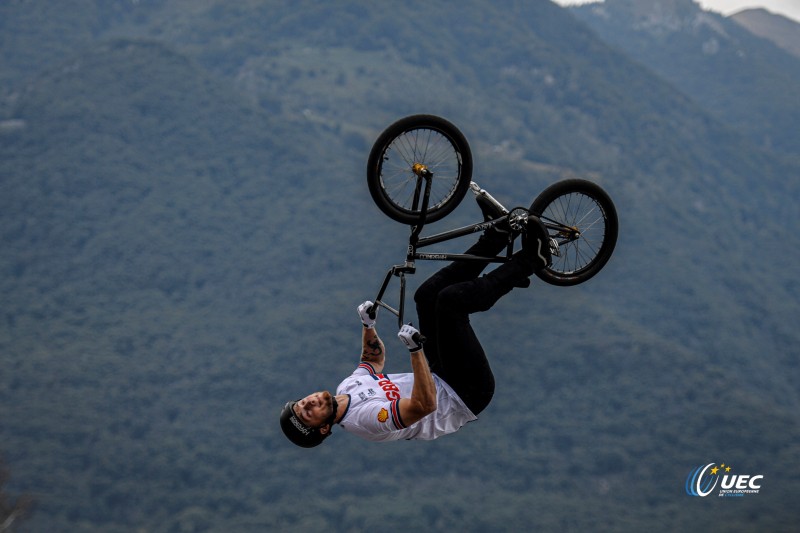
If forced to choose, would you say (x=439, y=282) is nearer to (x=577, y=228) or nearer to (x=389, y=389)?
(x=389, y=389)

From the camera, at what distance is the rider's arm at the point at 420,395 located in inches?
368

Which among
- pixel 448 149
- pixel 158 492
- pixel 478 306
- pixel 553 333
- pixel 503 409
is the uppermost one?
pixel 448 149

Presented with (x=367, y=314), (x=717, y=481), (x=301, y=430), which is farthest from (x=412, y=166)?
(x=717, y=481)

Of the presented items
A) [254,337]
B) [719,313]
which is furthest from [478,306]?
[719,313]

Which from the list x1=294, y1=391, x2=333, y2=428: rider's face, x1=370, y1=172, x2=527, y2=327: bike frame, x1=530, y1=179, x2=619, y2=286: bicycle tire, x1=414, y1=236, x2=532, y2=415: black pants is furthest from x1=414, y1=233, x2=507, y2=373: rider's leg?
x1=294, y1=391, x2=333, y2=428: rider's face

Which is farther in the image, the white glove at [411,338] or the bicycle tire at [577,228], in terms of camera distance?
the bicycle tire at [577,228]

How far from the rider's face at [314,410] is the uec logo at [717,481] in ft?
422

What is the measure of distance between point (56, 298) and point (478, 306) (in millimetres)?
163771

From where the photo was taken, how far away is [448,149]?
34.9ft

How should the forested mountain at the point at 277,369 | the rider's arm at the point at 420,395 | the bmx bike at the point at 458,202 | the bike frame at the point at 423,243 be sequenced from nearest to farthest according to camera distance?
the rider's arm at the point at 420,395, the bike frame at the point at 423,243, the bmx bike at the point at 458,202, the forested mountain at the point at 277,369

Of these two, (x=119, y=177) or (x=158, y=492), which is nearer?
(x=158, y=492)

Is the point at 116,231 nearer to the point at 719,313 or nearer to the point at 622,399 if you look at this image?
the point at 622,399

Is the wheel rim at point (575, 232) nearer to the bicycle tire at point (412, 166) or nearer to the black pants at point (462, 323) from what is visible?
the black pants at point (462, 323)

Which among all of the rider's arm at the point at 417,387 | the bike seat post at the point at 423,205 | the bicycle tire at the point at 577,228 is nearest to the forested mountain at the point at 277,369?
the bicycle tire at the point at 577,228
